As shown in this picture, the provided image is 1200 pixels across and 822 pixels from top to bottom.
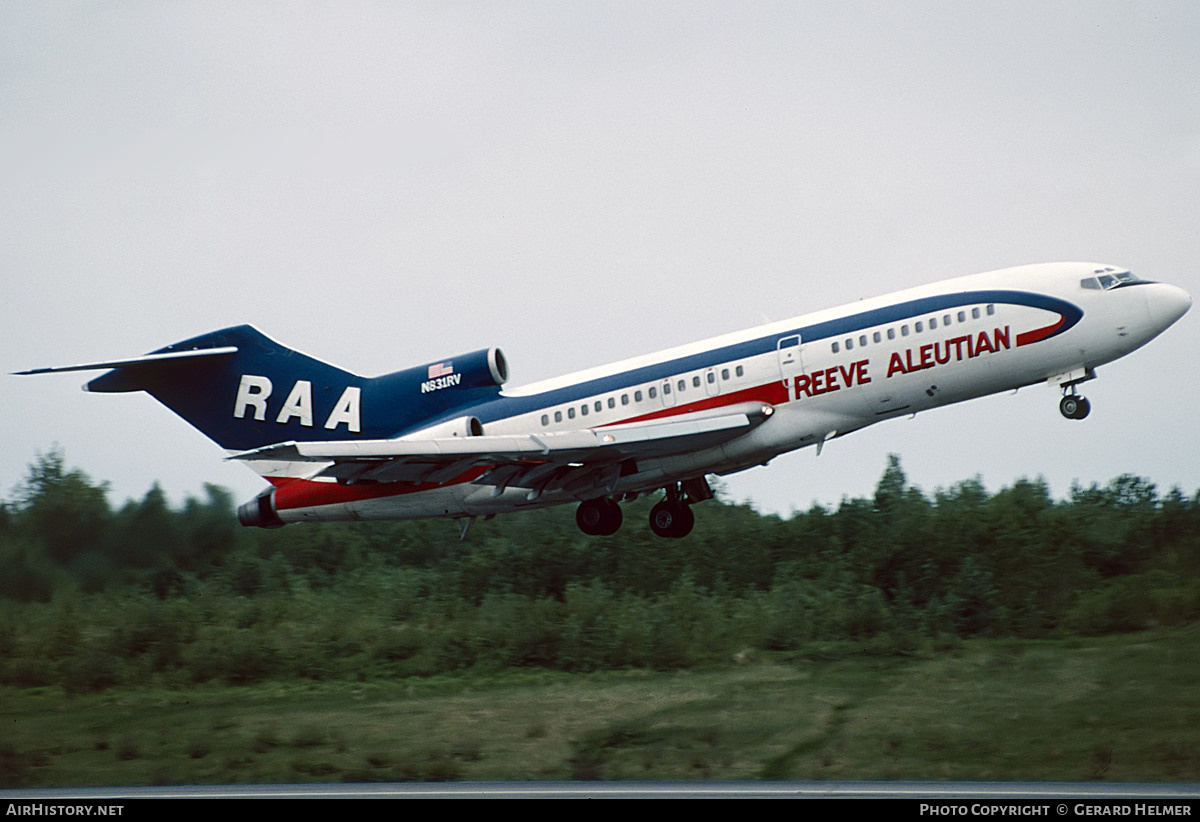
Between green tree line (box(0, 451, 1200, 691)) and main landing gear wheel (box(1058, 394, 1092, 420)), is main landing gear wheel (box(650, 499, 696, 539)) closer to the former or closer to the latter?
green tree line (box(0, 451, 1200, 691))

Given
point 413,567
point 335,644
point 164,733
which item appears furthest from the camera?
point 413,567

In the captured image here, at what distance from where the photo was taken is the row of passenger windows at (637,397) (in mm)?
30016

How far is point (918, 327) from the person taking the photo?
28672mm

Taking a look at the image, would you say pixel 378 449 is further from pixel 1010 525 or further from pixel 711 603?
pixel 1010 525

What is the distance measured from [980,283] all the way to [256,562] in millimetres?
20092

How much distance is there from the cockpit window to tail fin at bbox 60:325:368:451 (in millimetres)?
16195

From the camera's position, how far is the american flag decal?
1283 inches

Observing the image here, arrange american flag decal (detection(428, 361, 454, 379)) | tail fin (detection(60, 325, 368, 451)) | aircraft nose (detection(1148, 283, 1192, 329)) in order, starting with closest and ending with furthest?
aircraft nose (detection(1148, 283, 1192, 329))
american flag decal (detection(428, 361, 454, 379))
tail fin (detection(60, 325, 368, 451))

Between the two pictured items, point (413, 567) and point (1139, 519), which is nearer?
point (1139, 519)

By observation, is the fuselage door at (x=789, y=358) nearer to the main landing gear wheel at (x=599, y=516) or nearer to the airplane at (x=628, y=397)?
the airplane at (x=628, y=397)

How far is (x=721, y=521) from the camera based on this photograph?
45969mm

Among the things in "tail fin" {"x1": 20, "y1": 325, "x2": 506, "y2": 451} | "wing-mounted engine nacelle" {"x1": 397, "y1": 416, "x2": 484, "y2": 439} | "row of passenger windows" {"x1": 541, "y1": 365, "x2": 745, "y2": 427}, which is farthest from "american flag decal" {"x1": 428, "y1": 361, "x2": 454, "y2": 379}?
"row of passenger windows" {"x1": 541, "y1": 365, "x2": 745, "y2": 427}
